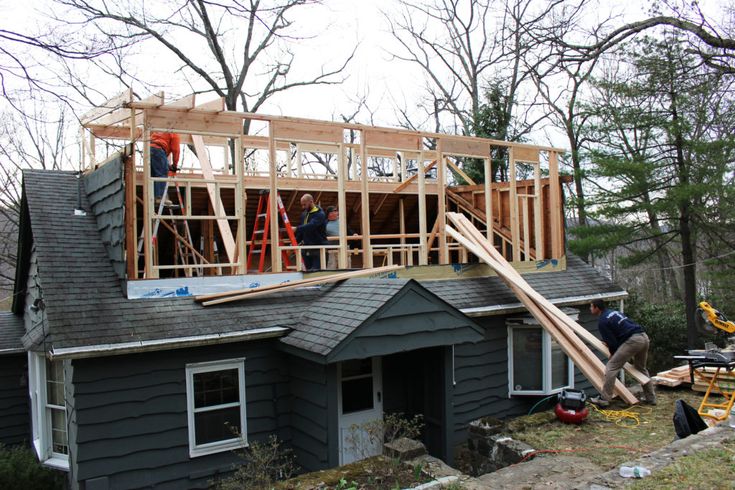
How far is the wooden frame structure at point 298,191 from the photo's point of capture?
8.02 metres

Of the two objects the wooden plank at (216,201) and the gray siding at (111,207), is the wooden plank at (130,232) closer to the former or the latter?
the gray siding at (111,207)

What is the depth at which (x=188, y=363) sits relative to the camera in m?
7.21

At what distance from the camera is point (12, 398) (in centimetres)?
1023

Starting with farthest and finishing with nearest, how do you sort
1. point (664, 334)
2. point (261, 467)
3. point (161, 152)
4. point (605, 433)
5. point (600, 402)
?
1. point (664, 334)
2. point (600, 402)
3. point (161, 152)
4. point (605, 433)
5. point (261, 467)

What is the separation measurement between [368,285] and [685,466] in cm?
443

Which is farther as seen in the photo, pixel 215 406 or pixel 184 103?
pixel 184 103

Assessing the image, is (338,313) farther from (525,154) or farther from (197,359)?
(525,154)

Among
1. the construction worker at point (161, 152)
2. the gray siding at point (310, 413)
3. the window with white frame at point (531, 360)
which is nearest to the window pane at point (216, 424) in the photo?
the gray siding at point (310, 413)

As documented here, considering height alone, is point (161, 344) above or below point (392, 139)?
below

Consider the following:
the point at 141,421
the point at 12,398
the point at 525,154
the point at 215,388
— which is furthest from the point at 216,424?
the point at 525,154

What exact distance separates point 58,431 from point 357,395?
4.55 metres

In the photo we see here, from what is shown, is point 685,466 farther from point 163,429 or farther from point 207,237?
point 207,237

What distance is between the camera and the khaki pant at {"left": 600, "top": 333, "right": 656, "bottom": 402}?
849 cm

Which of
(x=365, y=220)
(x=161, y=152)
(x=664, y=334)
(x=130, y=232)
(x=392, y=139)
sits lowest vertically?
(x=664, y=334)
